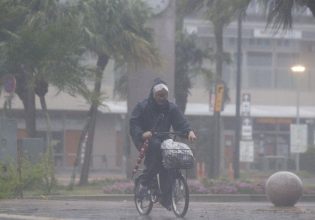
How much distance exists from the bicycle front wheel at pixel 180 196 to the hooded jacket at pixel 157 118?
0.61 meters

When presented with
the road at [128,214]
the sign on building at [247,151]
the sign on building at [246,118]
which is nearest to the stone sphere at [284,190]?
the road at [128,214]

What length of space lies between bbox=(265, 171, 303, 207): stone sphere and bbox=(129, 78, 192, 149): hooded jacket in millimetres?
2806

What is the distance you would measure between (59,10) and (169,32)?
13.5ft

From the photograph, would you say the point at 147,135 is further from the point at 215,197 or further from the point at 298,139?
the point at 298,139

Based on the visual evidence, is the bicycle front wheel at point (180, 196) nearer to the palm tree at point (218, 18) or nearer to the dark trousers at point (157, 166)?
the dark trousers at point (157, 166)

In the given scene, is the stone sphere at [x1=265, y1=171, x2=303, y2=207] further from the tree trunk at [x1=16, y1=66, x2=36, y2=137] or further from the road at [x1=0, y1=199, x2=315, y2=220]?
the tree trunk at [x1=16, y1=66, x2=36, y2=137]

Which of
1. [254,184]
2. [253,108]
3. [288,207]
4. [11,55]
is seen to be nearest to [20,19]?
[11,55]

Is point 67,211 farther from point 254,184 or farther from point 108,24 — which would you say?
point 108,24

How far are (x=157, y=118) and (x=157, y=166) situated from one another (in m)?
0.55

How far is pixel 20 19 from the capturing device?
819 inches

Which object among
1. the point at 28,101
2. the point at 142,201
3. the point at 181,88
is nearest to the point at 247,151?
the point at 181,88

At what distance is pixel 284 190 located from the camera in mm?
12727

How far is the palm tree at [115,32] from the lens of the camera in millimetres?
23383

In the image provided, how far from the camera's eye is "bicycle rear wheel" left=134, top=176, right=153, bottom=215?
1059cm
